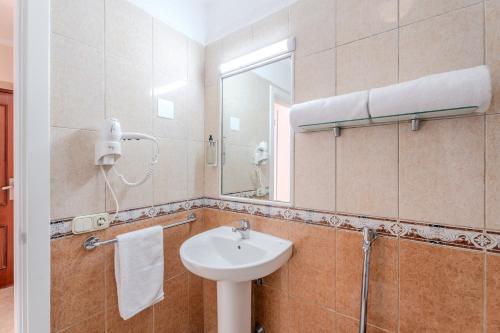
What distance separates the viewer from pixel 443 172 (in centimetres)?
87

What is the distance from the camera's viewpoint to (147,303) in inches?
47.8

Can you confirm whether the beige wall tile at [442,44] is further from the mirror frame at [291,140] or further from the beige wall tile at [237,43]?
the beige wall tile at [237,43]

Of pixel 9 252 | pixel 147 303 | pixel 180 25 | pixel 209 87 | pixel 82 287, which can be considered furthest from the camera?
pixel 9 252

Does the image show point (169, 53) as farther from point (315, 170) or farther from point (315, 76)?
point (315, 170)

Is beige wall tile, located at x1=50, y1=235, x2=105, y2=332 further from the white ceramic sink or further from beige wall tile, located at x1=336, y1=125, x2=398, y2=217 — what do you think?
beige wall tile, located at x1=336, y1=125, x2=398, y2=217

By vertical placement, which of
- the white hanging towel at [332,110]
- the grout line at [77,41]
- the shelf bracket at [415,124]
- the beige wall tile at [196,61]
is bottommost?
the shelf bracket at [415,124]

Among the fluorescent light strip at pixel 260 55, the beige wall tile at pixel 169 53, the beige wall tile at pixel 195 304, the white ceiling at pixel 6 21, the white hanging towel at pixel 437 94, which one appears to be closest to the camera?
the white hanging towel at pixel 437 94

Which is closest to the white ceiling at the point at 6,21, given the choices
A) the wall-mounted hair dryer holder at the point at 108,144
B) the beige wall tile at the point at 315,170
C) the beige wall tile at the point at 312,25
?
the wall-mounted hair dryer holder at the point at 108,144

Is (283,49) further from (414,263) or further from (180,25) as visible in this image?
(414,263)

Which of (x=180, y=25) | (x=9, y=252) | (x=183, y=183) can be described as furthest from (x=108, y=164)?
(x=9, y=252)

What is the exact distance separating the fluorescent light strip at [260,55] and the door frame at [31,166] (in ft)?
3.02

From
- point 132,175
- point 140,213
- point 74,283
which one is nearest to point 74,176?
point 132,175

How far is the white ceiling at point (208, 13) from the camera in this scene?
135 cm

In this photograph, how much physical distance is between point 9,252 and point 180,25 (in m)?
2.79
